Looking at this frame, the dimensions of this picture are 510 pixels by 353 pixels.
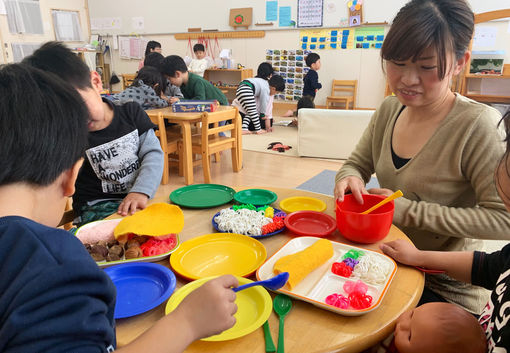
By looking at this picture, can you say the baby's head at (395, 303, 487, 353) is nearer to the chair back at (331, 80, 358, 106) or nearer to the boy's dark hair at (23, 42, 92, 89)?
the boy's dark hair at (23, 42, 92, 89)

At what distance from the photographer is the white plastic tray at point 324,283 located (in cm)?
66

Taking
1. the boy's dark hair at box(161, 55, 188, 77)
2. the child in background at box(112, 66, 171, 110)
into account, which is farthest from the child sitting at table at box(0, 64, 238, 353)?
the boy's dark hair at box(161, 55, 188, 77)

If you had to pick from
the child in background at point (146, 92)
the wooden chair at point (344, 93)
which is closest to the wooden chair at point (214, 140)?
the child in background at point (146, 92)

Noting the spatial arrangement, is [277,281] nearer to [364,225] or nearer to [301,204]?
[364,225]

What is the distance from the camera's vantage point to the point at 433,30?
92 centimetres

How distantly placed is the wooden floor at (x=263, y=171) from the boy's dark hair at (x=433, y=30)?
218cm

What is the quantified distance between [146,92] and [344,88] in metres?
3.69

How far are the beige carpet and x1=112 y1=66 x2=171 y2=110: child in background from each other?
4.11 feet

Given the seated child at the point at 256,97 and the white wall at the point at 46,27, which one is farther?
the white wall at the point at 46,27

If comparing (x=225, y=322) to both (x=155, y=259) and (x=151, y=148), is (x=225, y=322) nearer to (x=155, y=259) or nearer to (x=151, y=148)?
(x=155, y=259)

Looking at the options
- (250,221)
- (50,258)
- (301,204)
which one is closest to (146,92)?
(301,204)

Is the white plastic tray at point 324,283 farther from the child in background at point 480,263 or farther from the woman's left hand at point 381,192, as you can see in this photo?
the woman's left hand at point 381,192

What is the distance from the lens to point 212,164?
3939mm

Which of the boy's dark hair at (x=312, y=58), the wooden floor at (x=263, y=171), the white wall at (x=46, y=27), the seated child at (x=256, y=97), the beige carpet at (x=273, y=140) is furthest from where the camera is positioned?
the white wall at (x=46, y=27)
